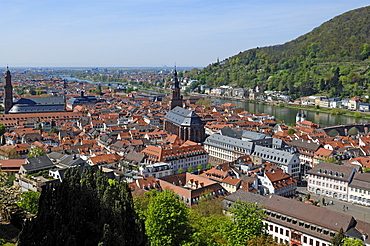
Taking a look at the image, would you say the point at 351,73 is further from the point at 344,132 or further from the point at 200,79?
the point at 200,79

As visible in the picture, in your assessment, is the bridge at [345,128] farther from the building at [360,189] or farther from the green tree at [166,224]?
the green tree at [166,224]

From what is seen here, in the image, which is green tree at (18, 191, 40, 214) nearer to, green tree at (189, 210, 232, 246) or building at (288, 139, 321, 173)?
green tree at (189, 210, 232, 246)

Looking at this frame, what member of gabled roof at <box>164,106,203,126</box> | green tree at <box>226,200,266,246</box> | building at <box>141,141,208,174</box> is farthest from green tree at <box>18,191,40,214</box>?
gabled roof at <box>164,106,203,126</box>

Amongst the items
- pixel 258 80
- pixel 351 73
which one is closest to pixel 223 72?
pixel 258 80

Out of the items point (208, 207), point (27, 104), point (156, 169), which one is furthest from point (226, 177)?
point (27, 104)

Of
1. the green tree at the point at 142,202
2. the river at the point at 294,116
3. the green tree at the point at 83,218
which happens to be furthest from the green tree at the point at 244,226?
the river at the point at 294,116

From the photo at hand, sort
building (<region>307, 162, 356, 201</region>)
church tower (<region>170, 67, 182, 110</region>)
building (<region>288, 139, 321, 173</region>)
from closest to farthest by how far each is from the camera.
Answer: building (<region>307, 162, 356, 201</region>)
building (<region>288, 139, 321, 173</region>)
church tower (<region>170, 67, 182, 110</region>)
